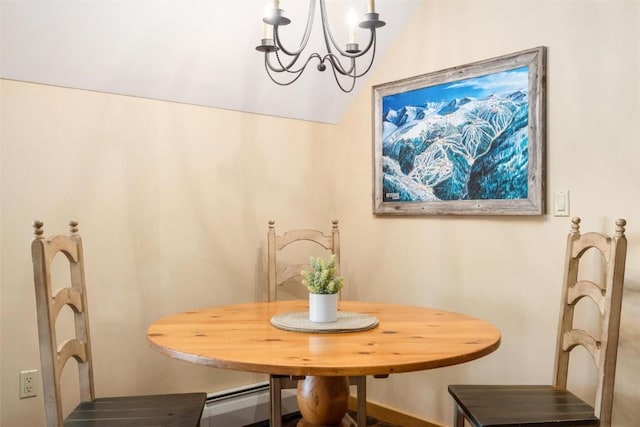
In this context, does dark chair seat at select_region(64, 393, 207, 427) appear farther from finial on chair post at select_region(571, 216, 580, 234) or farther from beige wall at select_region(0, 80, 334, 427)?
finial on chair post at select_region(571, 216, 580, 234)

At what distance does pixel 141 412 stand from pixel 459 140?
6.02 feet

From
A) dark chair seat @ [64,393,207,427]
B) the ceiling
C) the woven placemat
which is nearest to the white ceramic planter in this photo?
the woven placemat

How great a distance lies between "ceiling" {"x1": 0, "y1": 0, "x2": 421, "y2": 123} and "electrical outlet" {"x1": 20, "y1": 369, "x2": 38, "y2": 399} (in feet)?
3.87

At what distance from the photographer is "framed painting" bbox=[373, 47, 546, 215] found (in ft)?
7.97

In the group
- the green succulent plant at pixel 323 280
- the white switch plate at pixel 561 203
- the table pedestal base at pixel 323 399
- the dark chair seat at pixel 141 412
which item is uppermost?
the white switch plate at pixel 561 203

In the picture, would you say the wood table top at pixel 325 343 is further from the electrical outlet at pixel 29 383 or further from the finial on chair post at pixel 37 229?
the electrical outlet at pixel 29 383

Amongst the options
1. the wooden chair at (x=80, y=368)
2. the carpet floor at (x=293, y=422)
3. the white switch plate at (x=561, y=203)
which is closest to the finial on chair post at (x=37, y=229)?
the wooden chair at (x=80, y=368)

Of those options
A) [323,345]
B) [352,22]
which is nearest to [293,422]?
[323,345]

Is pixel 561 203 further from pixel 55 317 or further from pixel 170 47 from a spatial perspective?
pixel 55 317

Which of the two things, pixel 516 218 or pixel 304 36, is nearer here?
pixel 304 36

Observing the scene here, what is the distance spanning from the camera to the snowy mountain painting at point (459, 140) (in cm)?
248

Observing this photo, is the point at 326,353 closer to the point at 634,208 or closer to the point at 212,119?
the point at 634,208

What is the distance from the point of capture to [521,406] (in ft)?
6.10

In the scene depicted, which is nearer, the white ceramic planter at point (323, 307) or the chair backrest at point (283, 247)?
the white ceramic planter at point (323, 307)
